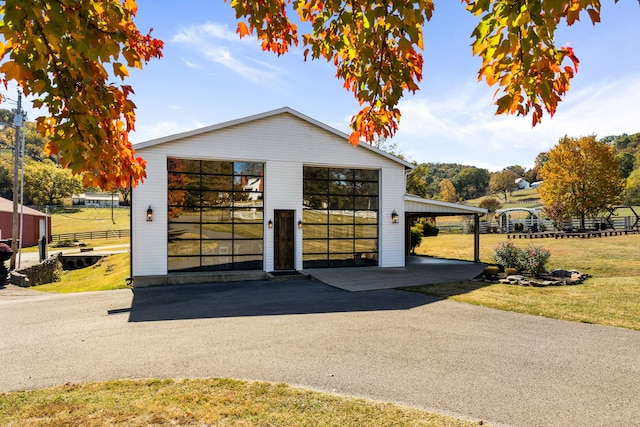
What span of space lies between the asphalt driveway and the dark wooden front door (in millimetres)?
5179

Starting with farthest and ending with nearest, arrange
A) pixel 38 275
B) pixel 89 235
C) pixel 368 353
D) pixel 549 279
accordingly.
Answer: pixel 89 235, pixel 38 275, pixel 549 279, pixel 368 353

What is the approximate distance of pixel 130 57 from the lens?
2.65 m

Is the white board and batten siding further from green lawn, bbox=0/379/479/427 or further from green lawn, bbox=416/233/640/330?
green lawn, bbox=0/379/479/427

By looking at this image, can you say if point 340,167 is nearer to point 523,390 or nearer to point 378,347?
point 378,347

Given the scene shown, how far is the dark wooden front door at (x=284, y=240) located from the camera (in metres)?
13.9

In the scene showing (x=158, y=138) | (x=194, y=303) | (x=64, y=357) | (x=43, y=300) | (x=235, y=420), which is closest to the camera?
(x=235, y=420)

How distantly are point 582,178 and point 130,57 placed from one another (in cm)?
3948

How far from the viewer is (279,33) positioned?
13.0ft

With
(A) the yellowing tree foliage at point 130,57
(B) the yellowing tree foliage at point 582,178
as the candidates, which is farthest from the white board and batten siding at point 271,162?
(B) the yellowing tree foliage at point 582,178

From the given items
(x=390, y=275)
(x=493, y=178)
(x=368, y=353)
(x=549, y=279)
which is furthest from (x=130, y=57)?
(x=493, y=178)

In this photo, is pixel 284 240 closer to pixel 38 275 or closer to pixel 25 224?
pixel 38 275

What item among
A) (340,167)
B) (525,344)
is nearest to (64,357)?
(525,344)

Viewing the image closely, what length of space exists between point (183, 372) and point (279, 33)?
4.08 m

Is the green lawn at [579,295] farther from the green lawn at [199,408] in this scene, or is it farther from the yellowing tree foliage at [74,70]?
the yellowing tree foliage at [74,70]
